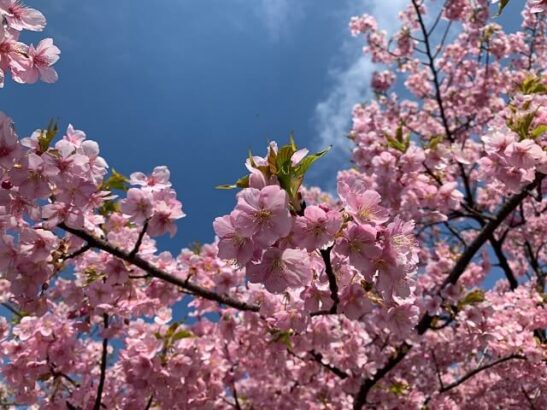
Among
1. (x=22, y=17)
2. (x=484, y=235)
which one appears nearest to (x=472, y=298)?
(x=484, y=235)

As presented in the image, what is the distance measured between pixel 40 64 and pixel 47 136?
40 cm

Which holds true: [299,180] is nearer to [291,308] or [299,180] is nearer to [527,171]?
[291,308]

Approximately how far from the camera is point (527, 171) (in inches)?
136

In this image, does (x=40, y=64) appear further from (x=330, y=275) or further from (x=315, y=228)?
(x=330, y=275)

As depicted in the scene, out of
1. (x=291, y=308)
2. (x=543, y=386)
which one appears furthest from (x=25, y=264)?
(x=543, y=386)

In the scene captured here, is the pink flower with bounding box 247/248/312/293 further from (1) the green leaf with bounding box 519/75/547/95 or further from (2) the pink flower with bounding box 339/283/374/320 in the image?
(1) the green leaf with bounding box 519/75/547/95

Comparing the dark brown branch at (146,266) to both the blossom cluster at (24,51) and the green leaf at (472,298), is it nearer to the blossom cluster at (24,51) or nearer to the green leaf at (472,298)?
the blossom cluster at (24,51)

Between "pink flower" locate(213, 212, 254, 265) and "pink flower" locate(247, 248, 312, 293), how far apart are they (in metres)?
0.05

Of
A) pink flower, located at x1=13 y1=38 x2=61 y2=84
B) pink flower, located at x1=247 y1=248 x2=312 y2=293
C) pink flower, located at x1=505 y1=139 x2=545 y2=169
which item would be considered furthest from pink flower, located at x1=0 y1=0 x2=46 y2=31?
pink flower, located at x1=505 y1=139 x2=545 y2=169

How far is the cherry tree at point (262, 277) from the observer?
1.97m

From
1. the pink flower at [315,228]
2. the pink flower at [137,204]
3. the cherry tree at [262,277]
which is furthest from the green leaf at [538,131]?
the pink flower at [137,204]

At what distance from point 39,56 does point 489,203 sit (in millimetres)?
11073

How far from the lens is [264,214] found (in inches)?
72.7

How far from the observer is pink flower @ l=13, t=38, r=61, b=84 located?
2.57m
